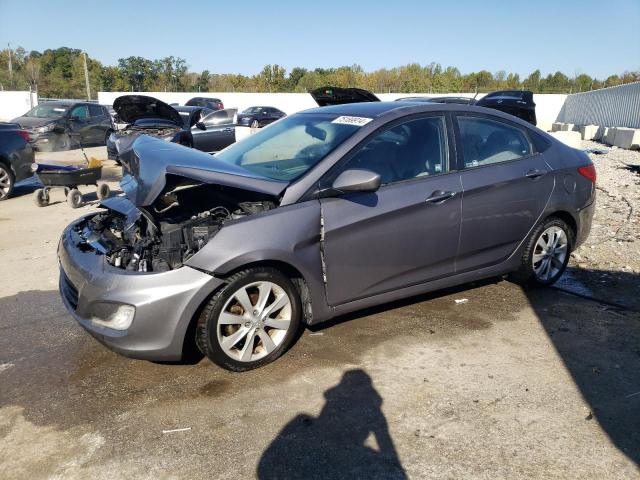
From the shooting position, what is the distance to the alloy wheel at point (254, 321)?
124 inches

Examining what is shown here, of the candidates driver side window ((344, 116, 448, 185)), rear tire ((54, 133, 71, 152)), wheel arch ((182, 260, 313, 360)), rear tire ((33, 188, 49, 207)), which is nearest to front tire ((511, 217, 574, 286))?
driver side window ((344, 116, 448, 185))

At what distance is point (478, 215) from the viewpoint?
401 cm

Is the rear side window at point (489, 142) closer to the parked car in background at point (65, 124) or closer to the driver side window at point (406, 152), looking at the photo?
the driver side window at point (406, 152)

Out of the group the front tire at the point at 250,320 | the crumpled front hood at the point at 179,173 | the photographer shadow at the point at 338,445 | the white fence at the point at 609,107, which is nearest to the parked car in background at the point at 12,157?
the crumpled front hood at the point at 179,173

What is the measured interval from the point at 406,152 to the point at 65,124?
1493 centimetres

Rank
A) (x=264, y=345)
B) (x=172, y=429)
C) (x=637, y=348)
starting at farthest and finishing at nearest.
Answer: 1. (x=637, y=348)
2. (x=264, y=345)
3. (x=172, y=429)

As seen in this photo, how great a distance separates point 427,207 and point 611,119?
2490cm

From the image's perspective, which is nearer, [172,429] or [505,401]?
[172,429]

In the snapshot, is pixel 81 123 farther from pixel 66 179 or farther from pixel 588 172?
pixel 588 172

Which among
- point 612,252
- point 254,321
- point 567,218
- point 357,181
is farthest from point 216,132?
point 254,321

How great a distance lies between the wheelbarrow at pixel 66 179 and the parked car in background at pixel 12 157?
3.65ft

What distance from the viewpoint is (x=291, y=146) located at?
13.2ft

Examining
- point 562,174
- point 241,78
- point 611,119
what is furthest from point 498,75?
point 562,174

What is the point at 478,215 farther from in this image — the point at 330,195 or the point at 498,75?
the point at 498,75
